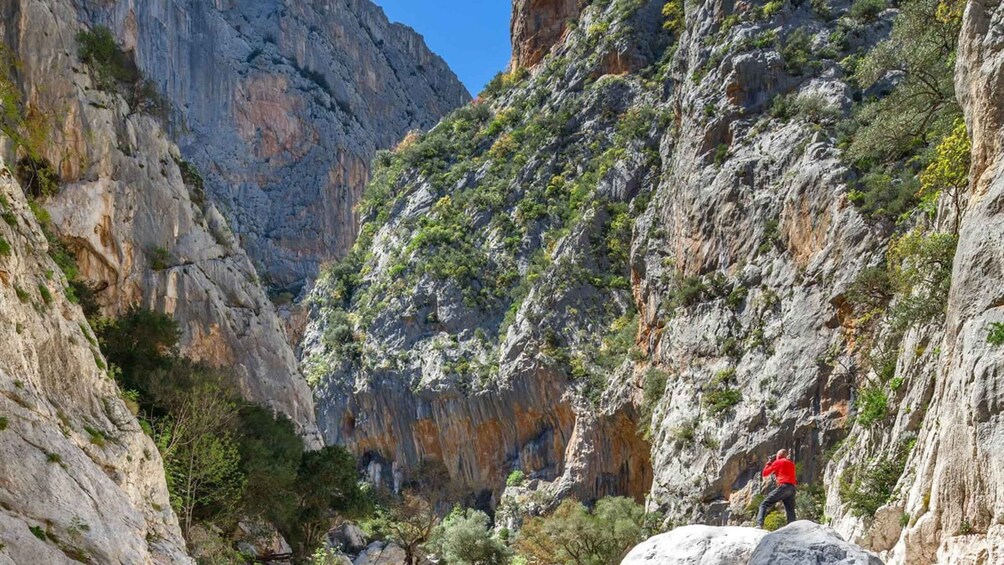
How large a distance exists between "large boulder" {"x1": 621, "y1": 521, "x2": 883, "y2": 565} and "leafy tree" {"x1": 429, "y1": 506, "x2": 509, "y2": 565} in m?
30.5

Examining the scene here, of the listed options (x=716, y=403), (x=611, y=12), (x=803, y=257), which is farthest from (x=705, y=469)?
(x=611, y=12)

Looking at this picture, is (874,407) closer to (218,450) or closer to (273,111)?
(218,450)

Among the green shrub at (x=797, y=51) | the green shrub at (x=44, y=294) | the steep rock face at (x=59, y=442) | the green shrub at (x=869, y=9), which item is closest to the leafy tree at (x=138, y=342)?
the steep rock face at (x=59, y=442)

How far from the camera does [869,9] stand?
43.1 m

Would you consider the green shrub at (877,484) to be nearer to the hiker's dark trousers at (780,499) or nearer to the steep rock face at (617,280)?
the hiker's dark trousers at (780,499)

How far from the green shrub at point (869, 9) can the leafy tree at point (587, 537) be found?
1191 inches

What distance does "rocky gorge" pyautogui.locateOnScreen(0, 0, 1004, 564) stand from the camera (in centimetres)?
1634

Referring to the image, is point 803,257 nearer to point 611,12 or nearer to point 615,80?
point 615,80

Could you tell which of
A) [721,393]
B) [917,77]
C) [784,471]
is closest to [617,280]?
[721,393]

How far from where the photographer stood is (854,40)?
42.7 meters

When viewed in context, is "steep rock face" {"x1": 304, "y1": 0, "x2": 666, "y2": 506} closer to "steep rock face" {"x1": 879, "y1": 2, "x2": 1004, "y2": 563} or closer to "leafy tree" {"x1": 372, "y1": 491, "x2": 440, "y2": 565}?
"leafy tree" {"x1": 372, "y1": 491, "x2": 440, "y2": 565}

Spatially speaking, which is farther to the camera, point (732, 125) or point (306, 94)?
point (306, 94)

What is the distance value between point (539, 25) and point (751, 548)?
230 ft

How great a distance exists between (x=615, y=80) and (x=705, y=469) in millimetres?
36600
